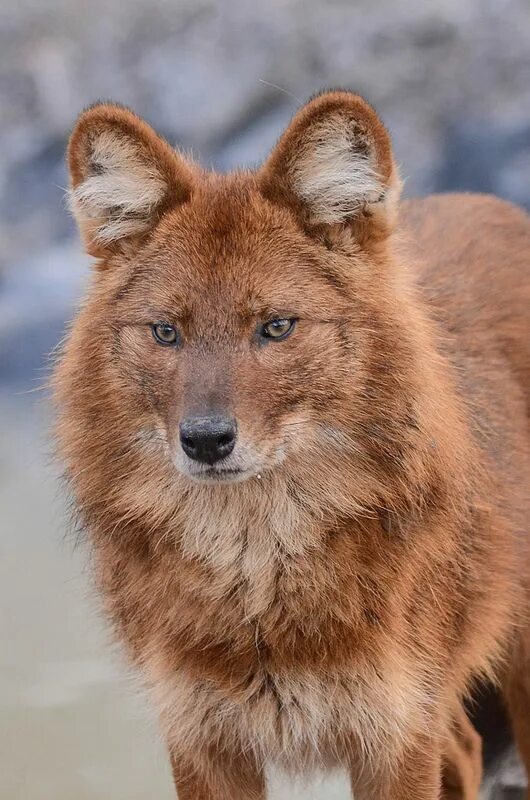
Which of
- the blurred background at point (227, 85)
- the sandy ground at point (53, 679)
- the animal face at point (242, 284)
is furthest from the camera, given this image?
the blurred background at point (227, 85)

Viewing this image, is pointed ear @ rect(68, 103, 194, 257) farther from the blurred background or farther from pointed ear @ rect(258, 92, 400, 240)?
the blurred background

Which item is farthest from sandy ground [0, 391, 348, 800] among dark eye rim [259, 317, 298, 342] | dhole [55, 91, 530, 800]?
dark eye rim [259, 317, 298, 342]

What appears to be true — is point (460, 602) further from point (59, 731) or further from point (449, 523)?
point (59, 731)

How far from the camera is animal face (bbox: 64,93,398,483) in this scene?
348cm

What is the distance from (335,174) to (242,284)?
1.39 feet

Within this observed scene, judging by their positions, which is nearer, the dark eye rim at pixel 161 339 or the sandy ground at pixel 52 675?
the dark eye rim at pixel 161 339

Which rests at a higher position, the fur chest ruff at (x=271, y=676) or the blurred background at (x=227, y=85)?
the blurred background at (x=227, y=85)

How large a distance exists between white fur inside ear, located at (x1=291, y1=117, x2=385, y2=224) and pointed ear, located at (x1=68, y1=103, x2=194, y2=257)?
1.28 feet

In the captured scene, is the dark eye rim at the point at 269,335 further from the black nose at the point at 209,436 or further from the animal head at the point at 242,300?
the black nose at the point at 209,436

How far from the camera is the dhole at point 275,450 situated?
3.57 meters

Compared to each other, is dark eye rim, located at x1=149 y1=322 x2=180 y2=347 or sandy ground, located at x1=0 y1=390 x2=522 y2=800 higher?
dark eye rim, located at x1=149 y1=322 x2=180 y2=347

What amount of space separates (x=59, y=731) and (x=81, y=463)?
6.53 ft

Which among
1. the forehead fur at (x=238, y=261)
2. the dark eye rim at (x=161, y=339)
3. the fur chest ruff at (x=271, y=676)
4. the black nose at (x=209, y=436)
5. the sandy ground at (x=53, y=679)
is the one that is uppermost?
the forehead fur at (x=238, y=261)

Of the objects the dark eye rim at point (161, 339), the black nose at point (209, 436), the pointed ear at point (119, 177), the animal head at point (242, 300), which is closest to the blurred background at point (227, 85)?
the pointed ear at point (119, 177)
